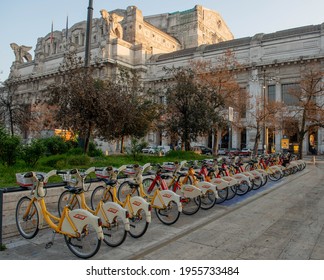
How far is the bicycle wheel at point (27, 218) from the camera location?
5418 millimetres

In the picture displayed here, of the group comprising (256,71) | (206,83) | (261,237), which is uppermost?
(256,71)

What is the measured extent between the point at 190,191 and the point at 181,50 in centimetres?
5265

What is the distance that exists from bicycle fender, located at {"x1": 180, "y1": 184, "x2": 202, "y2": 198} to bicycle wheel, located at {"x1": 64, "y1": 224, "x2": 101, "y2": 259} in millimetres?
3117

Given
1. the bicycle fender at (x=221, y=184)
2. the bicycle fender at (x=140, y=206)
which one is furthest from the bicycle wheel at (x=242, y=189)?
the bicycle fender at (x=140, y=206)

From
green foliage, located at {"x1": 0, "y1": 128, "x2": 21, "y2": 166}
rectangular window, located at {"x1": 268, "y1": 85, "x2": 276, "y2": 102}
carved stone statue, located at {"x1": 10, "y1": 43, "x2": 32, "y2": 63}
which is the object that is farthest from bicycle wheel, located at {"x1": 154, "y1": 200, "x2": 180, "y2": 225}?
Result: carved stone statue, located at {"x1": 10, "y1": 43, "x2": 32, "y2": 63}

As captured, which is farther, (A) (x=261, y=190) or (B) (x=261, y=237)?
(A) (x=261, y=190)

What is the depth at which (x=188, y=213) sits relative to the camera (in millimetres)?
7324

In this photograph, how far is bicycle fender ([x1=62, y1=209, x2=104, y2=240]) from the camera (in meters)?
4.30

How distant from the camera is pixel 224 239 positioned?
5.54 metres

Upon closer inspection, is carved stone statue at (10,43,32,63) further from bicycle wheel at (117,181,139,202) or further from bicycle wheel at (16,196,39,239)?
bicycle wheel at (16,196,39,239)

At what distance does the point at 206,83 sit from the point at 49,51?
2708 inches

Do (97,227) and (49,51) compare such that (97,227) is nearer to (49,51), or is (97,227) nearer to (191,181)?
(191,181)

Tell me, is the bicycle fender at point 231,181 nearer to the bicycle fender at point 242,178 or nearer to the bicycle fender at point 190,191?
the bicycle fender at point 242,178

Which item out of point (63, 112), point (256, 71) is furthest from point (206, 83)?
point (256, 71)
